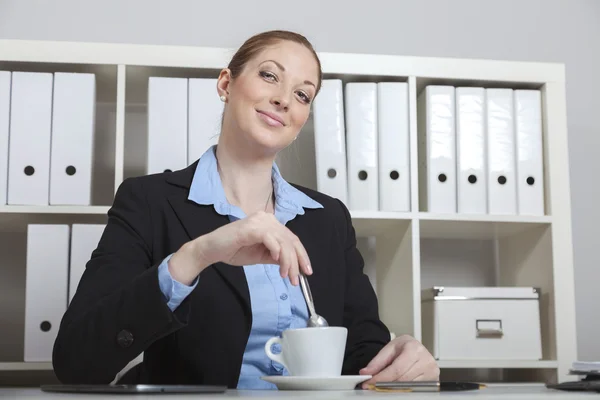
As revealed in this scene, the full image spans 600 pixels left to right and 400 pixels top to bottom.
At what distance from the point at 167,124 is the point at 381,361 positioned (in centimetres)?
96

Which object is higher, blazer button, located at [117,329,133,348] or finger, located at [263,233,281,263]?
finger, located at [263,233,281,263]

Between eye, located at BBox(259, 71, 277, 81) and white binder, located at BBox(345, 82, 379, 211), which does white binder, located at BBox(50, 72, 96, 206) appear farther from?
white binder, located at BBox(345, 82, 379, 211)

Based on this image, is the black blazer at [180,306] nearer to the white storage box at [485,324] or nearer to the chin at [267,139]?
the chin at [267,139]

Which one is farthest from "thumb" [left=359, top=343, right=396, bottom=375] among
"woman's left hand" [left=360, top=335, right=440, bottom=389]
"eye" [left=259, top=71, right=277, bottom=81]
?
"eye" [left=259, top=71, right=277, bottom=81]

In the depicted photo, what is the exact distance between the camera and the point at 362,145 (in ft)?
6.53

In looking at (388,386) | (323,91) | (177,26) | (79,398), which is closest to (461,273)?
(323,91)

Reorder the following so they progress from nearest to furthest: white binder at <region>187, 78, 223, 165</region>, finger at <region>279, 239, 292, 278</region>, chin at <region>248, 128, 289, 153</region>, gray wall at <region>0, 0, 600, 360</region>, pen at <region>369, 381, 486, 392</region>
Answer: pen at <region>369, 381, 486, 392</region> → finger at <region>279, 239, 292, 278</region> → chin at <region>248, 128, 289, 153</region> → white binder at <region>187, 78, 223, 165</region> → gray wall at <region>0, 0, 600, 360</region>

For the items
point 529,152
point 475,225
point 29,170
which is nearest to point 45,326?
point 29,170

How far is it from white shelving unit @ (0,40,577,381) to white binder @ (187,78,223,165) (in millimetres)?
55

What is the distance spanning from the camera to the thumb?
122 centimetres

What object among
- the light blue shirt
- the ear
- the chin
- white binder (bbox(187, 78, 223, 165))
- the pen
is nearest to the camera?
the pen

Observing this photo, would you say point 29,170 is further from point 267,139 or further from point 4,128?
point 267,139

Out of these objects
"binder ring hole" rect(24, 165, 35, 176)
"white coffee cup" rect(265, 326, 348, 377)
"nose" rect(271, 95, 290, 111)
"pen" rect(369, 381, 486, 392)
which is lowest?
"pen" rect(369, 381, 486, 392)

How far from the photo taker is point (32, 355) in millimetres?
1824
